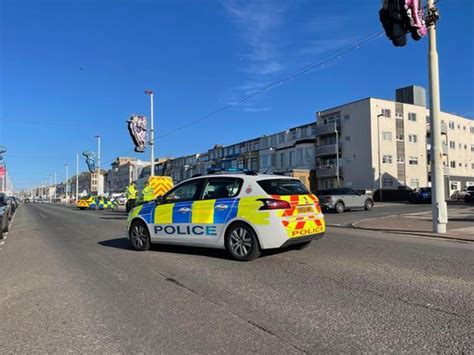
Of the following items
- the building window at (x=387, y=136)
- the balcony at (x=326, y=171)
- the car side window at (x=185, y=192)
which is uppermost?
the building window at (x=387, y=136)

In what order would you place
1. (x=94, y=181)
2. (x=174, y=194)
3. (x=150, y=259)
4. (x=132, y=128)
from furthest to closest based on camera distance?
1. (x=94, y=181)
2. (x=132, y=128)
3. (x=174, y=194)
4. (x=150, y=259)

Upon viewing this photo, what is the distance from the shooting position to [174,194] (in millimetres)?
9289

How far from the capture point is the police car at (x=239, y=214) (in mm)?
7688

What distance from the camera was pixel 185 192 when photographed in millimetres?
9086

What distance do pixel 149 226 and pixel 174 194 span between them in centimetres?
101

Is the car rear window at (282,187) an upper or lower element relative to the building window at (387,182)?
lower

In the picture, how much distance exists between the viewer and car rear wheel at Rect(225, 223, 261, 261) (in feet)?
25.7

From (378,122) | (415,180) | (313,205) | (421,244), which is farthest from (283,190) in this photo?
(415,180)

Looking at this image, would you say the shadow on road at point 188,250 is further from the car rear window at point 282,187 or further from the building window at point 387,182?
the building window at point 387,182

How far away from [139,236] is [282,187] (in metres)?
3.75

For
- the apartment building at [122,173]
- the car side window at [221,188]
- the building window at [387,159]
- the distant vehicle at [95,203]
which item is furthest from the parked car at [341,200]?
the apartment building at [122,173]

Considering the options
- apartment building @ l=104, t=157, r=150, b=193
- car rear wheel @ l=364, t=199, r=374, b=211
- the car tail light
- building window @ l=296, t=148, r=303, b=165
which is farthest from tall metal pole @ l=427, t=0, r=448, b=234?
apartment building @ l=104, t=157, r=150, b=193

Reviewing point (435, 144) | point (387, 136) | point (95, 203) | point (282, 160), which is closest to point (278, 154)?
point (282, 160)

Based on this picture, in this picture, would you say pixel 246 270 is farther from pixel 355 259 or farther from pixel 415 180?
pixel 415 180
